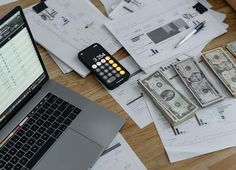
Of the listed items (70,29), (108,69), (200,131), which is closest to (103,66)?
(108,69)

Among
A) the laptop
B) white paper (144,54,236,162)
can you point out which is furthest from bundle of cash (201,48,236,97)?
the laptop

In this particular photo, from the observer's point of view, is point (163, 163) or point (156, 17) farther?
point (156, 17)

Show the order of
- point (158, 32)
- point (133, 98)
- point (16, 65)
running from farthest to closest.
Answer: point (158, 32) → point (133, 98) → point (16, 65)

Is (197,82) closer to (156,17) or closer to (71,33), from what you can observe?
(156,17)

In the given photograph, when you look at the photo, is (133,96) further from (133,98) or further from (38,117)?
(38,117)

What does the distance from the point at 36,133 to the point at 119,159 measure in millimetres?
192

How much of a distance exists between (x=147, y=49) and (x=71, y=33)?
22 centimetres

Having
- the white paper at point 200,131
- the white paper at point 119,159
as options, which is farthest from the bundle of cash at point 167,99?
the white paper at point 119,159

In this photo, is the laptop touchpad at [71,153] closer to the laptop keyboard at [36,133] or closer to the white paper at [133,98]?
the laptop keyboard at [36,133]

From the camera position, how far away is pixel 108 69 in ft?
3.02

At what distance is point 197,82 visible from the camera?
900 millimetres

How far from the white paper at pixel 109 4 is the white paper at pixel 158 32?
6 cm

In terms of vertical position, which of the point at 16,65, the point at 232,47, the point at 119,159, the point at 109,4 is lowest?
the point at 232,47

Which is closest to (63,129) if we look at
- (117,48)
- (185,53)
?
(117,48)
